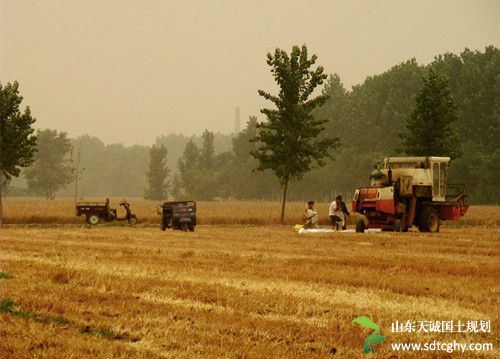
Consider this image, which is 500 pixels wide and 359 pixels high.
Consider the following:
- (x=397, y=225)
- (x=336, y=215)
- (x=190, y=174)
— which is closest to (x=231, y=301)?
(x=397, y=225)

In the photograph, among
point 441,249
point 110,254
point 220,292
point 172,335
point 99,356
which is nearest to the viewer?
point 99,356

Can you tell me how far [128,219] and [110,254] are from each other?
74.2ft

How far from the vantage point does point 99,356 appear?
6168 millimetres

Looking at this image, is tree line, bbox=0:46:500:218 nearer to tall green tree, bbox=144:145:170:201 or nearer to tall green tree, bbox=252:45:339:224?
tall green tree, bbox=144:145:170:201

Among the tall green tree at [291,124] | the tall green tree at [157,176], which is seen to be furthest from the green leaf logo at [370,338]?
the tall green tree at [157,176]

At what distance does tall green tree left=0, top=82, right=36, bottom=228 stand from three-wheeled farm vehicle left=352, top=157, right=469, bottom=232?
65.6ft

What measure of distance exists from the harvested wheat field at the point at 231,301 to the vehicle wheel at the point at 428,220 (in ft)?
41.7

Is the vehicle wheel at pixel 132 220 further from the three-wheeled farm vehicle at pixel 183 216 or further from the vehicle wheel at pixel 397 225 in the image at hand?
the vehicle wheel at pixel 397 225

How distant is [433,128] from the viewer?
4341 cm

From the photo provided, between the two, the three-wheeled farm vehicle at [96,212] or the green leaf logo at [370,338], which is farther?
the three-wheeled farm vehicle at [96,212]

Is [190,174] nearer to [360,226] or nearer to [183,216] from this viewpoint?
[183,216]

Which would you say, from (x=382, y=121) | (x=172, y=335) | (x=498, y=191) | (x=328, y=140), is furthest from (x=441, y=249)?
(x=382, y=121)

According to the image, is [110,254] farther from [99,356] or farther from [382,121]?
[382,121]

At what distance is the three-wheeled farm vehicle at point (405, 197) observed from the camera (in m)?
28.2
